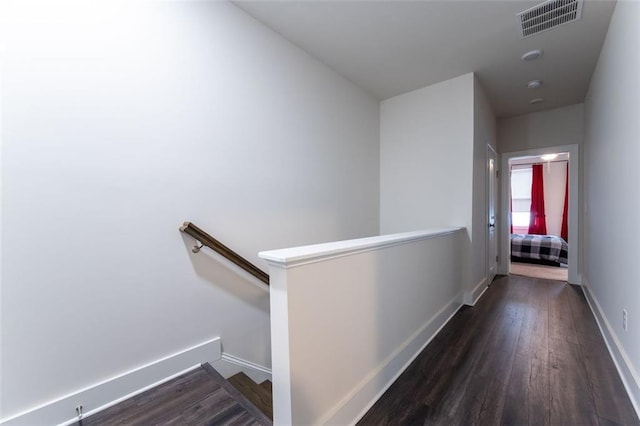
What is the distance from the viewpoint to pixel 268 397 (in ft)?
6.15

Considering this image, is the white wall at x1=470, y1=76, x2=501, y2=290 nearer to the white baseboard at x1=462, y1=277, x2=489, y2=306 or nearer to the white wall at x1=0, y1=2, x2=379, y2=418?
the white baseboard at x1=462, y1=277, x2=489, y2=306

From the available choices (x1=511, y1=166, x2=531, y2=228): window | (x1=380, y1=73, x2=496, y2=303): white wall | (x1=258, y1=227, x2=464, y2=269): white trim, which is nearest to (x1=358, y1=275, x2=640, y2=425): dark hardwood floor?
(x1=380, y1=73, x2=496, y2=303): white wall

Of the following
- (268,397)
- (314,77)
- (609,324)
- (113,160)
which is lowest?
(268,397)

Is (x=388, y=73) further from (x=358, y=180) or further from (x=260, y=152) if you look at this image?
(x=260, y=152)

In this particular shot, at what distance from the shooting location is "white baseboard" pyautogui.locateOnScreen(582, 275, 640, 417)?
5.09ft

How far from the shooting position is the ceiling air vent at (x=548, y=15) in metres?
2.04

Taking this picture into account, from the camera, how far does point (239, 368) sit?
2014 millimetres

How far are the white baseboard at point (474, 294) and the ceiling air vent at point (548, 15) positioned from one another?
266 centimetres

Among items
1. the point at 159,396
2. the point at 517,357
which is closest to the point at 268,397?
the point at 159,396

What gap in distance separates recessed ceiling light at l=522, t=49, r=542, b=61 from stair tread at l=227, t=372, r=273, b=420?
3787 millimetres

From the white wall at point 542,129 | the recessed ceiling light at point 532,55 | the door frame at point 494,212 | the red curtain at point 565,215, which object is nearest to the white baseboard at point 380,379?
→ the door frame at point 494,212

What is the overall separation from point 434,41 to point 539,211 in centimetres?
650

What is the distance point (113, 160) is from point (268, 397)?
1.79m

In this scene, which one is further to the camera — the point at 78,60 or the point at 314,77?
the point at 314,77
